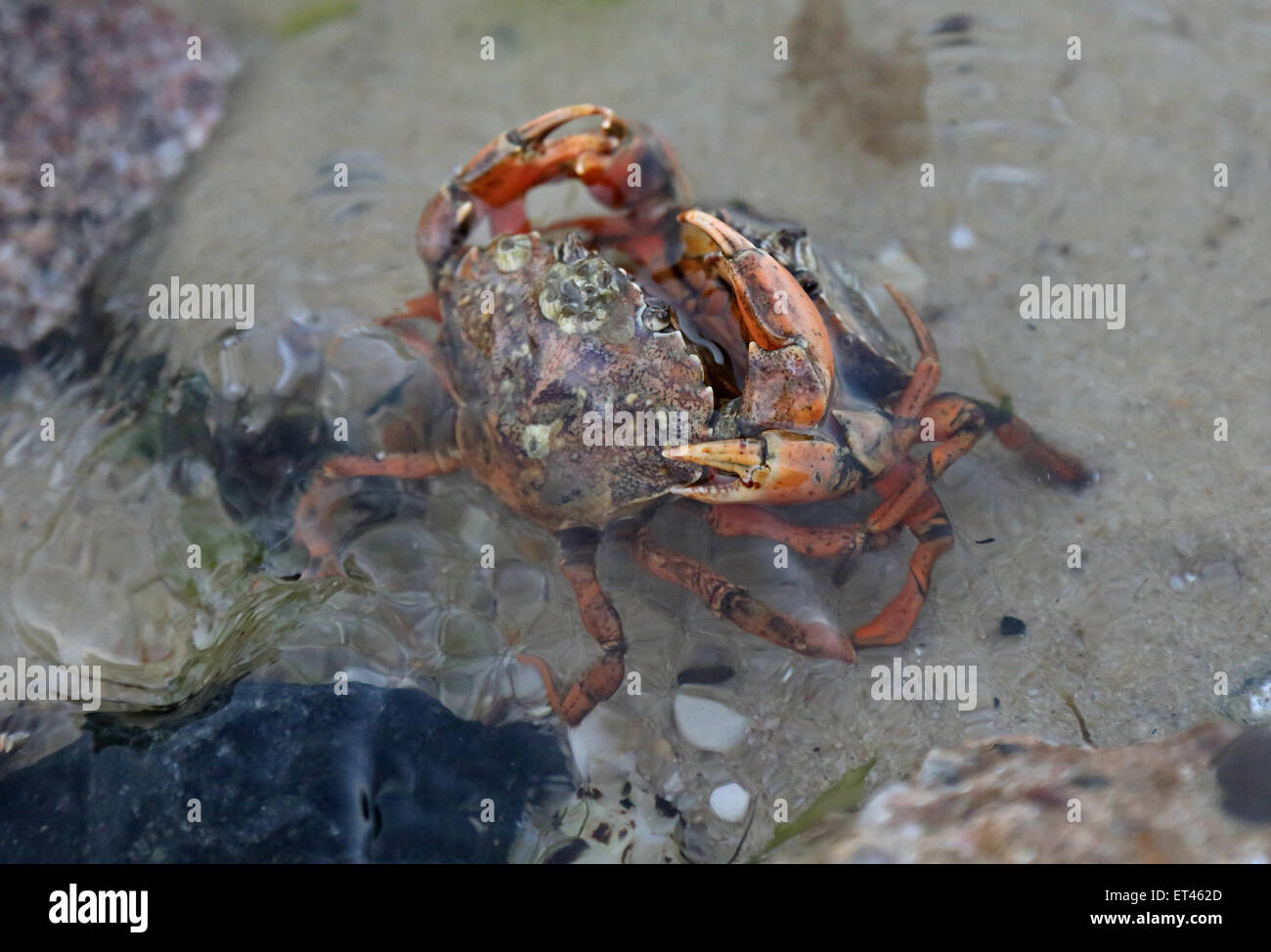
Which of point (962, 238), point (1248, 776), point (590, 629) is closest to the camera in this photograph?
point (1248, 776)

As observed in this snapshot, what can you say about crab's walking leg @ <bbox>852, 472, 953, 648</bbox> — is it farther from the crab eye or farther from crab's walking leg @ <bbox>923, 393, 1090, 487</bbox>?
the crab eye

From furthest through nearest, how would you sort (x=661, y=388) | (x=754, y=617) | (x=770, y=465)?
1. (x=754, y=617)
2. (x=661, y=388)
3. (x=770, y=465)

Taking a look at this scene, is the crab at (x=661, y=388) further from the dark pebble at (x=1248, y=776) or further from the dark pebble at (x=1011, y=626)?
the dark pebble at (x=1248, y=776)

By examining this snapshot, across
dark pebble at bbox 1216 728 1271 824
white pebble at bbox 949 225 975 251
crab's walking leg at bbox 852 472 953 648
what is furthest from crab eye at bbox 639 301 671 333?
dark pebble at bbox 1216 728 1271 824

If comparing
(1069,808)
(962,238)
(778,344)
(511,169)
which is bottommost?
(1069,808)

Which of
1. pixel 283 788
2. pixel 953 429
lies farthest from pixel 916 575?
pixel 283 788

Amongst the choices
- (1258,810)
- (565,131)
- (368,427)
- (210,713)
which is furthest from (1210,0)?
(210,713)

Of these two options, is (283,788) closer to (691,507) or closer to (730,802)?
(730,802)
